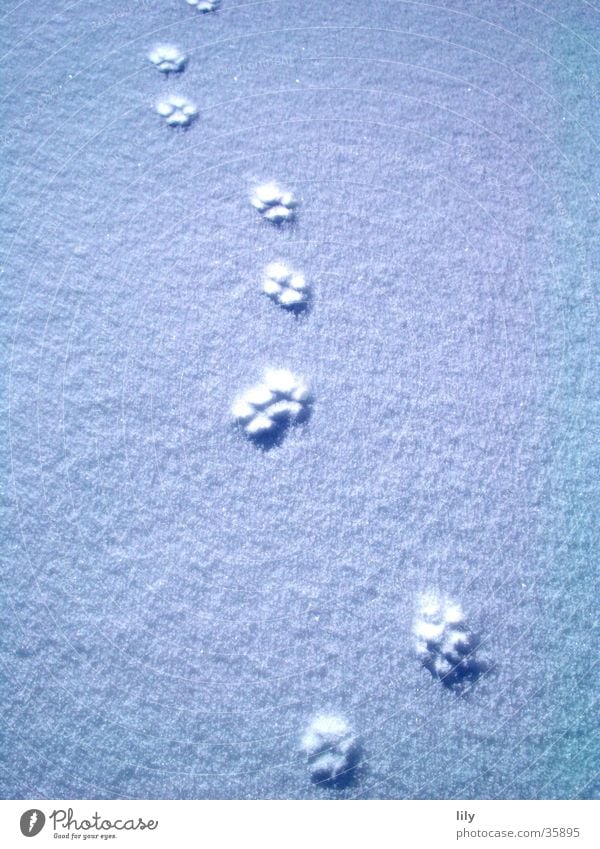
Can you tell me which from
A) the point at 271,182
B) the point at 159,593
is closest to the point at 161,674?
the point at 159,593

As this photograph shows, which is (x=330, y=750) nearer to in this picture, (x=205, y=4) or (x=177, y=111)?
(x=177, y=111)

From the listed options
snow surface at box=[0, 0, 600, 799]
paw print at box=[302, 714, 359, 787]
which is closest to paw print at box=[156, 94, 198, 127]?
snow surface at box=[0, 0, 600, 799]
